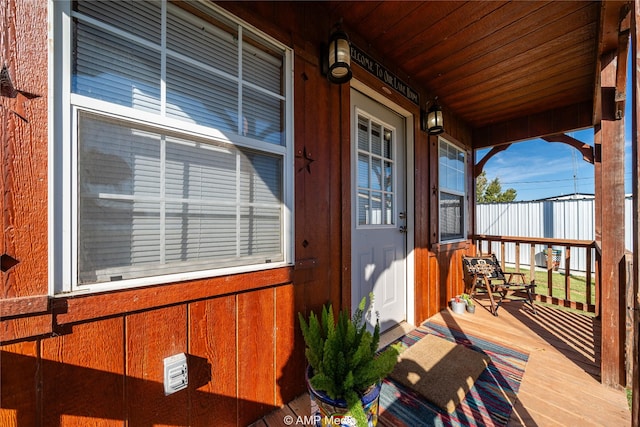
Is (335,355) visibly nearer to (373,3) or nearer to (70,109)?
(70,109)

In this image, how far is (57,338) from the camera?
856 mm

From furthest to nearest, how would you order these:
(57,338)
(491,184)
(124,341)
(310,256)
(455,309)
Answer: (491,184), (455,309), (310,256), (124,341), (57,338)

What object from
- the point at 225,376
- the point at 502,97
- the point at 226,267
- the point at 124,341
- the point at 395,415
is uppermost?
the point at 502,97

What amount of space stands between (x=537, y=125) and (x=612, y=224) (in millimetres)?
2373

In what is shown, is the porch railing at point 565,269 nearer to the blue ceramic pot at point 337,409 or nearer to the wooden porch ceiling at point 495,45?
the wooden porch ceiling at point 495,45

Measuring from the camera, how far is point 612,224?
174 centimetres

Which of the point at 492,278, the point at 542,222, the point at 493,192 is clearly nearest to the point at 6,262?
the point at 492,278

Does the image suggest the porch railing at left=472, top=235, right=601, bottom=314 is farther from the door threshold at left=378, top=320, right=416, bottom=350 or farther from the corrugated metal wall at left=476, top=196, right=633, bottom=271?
the door threshold at left=378, top=320, right=416, bottom=350

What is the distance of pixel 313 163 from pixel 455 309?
261 centimetres

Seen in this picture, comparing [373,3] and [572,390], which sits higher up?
[373,3]

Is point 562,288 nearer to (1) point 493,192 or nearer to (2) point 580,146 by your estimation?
(2) point 580,146

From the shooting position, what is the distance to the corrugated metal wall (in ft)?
22.0

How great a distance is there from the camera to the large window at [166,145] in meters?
0.92

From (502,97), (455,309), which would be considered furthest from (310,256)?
(502,97)
